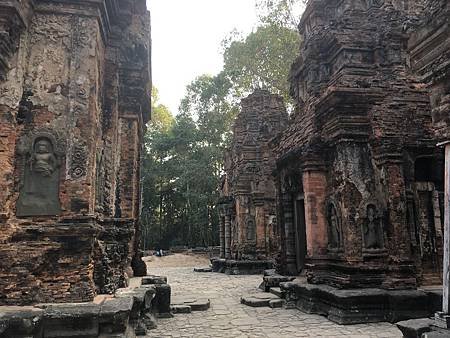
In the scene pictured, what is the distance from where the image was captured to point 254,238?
20.5 metres

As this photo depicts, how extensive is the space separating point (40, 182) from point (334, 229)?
6.69 metres

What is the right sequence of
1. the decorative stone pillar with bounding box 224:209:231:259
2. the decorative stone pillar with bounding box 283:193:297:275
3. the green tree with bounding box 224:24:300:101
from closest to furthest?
the decorative stone pillar with bounding box 283:193:297:275 < the decorative stone pillar with bounding box 224:209:231:259 < the green tree with bounding box 224:24:300:101

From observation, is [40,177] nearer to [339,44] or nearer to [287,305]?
[287,305]

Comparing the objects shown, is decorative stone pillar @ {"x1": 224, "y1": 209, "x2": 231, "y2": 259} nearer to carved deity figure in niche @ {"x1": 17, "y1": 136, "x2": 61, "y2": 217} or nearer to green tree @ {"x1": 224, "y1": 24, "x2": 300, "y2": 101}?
green tree @ {"x1": 224, "y1": 24, "x2": 300, "y2": 101}

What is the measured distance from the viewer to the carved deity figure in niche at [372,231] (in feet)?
28.5

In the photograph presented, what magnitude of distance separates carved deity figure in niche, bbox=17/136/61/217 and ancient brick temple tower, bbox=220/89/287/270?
46.4ft

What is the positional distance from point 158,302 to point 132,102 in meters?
5.18

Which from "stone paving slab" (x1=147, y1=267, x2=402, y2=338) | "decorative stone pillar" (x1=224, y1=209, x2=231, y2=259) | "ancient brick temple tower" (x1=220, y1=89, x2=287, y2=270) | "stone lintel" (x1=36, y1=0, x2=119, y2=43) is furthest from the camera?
"decorative stone pillar" (x1=224, y1=209, x2=231, y2=259)

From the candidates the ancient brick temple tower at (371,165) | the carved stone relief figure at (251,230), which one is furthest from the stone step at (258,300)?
the carved stone relief figure at (251,230)

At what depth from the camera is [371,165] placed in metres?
9.07

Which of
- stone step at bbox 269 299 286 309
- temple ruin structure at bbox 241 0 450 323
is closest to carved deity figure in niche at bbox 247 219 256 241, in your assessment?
temple ruin structure at bbox 241 0 450 323

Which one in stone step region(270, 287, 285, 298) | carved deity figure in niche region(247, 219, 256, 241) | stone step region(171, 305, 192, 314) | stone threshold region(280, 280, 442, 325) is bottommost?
stone step region(171, 305, 192, 314)

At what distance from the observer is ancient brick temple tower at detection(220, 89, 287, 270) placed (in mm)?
20438

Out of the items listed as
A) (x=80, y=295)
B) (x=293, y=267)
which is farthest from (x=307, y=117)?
(x=80, y=295)
